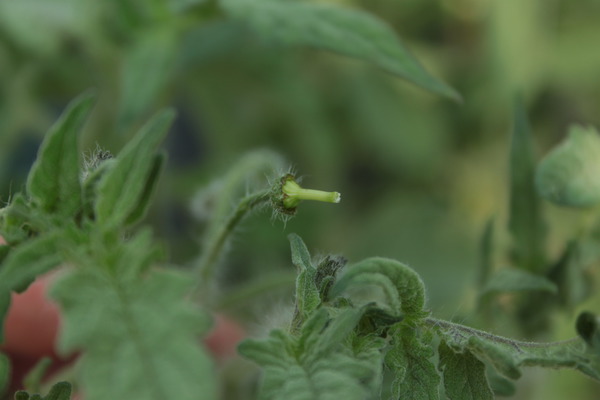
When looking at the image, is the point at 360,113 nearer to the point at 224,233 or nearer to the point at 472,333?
the point at 224,233

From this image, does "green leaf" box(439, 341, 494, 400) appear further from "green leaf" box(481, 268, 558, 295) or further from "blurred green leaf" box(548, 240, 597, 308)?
"blurred green leaf" box(548, 240, 597, 308)

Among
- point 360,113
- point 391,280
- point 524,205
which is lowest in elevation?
point 391,280

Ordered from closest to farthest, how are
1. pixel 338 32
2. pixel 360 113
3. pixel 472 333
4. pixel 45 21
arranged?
pixel 472 333, pixel 338 32, pixel 45 21, pixel 360 113

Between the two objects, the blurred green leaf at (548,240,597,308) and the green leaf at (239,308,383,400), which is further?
the blurred green leaf at (548,240,597,308)

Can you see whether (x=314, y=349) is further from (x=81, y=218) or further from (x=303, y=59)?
(x=303, y=59)

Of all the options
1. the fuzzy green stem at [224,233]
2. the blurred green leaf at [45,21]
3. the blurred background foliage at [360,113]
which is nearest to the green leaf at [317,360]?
the fuzzy green stem at [224,233]

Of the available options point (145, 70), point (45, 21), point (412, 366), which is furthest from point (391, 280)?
point (45, 21)

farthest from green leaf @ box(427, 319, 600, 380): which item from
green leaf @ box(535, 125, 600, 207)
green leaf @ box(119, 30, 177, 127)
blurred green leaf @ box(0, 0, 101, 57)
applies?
blurred green leaf @ box(0, 0, 101, 57)

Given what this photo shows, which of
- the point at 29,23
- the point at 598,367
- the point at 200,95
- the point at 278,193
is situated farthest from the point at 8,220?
the point at 200,95
